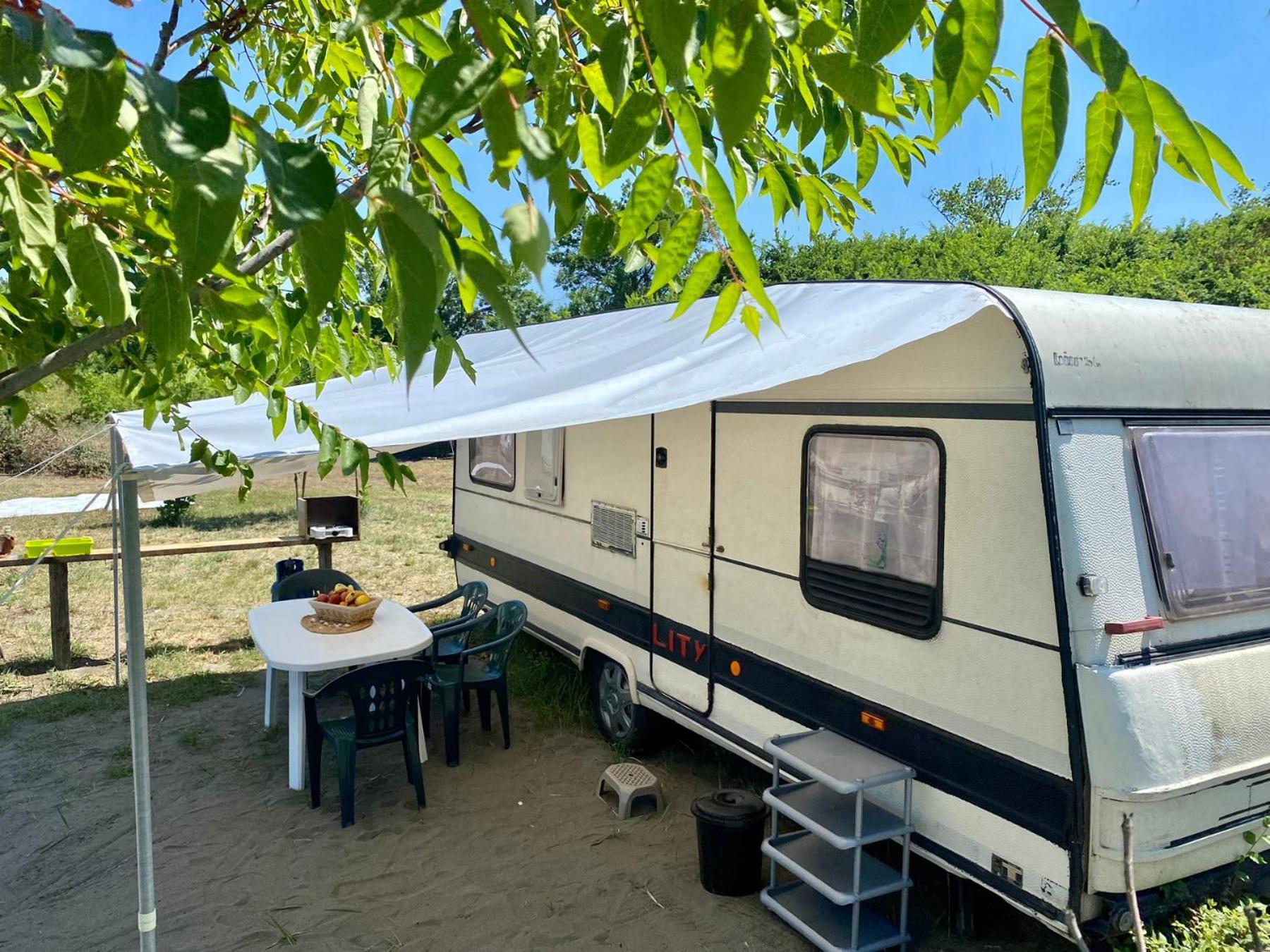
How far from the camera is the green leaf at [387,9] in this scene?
3.08ft

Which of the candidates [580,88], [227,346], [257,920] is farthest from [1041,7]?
[257,920]

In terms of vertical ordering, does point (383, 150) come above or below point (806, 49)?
below

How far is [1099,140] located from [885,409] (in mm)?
2613

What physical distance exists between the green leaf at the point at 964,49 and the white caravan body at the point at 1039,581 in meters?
2.19

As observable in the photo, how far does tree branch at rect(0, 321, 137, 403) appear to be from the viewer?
160cm

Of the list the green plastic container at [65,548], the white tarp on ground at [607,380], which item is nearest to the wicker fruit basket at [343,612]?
the white tarp on ground at [607,380]

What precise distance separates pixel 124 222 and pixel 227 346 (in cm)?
115

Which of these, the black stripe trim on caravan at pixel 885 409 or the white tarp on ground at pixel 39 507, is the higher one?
the black stripe trim on caravan at pixel 885 409

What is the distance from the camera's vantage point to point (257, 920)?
400 cm

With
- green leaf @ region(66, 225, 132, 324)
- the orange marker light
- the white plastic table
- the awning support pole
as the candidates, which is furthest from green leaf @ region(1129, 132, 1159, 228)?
the white plastic table

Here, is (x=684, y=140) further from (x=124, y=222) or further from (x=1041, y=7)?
(x=124, y=222)

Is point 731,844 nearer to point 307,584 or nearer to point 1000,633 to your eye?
point 1000,633

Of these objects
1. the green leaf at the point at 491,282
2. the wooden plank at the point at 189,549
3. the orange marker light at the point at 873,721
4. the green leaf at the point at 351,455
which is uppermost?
the green leaf at the point at 491,282

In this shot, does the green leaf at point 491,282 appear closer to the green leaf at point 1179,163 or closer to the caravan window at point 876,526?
the green leaf at point 1179,163
